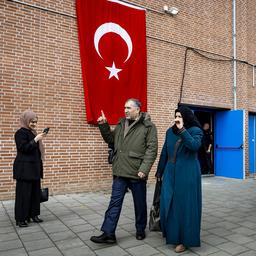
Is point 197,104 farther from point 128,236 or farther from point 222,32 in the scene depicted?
point 128,236

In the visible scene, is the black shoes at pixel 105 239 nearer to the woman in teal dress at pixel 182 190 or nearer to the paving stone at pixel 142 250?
the paving stone at pixel 142 250

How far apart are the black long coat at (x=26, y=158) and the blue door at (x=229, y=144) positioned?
6.77 meters

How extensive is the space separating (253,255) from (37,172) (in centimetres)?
302

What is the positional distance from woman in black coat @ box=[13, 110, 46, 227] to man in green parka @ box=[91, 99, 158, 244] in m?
1.25

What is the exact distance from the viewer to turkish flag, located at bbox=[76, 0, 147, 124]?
654 cm

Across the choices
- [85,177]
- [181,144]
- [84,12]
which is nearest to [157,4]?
[84,12]

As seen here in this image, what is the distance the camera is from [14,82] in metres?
5.82

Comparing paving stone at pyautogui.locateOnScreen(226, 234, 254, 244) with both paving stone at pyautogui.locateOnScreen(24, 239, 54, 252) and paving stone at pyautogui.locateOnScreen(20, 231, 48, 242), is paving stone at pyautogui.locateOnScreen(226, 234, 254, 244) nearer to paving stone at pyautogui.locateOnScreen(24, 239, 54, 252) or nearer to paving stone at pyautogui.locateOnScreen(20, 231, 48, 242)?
paving stone at pyautogui.locateOnScreen(24, 239, 54, 252)

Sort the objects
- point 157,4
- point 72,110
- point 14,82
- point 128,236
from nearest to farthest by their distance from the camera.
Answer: point 128,236, point 14,82, point 72,110, point 157,4

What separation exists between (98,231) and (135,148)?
1.34 m

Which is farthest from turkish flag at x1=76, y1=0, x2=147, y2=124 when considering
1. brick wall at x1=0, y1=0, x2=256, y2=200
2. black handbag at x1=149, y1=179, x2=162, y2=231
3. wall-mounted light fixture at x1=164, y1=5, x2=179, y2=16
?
black handbag at x1=149, y1=179, x2=162, y2=231

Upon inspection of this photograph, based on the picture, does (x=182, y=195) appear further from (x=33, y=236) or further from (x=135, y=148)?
(x=33, y=236)

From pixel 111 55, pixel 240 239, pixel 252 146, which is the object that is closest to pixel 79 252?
pixel 240 239

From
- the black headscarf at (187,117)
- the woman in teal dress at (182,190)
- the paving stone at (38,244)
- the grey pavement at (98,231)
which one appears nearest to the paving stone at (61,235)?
the grey pavement at (98,231)
